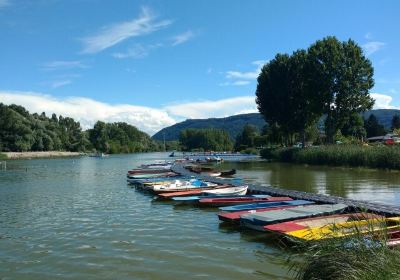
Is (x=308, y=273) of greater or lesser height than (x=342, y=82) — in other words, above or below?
below

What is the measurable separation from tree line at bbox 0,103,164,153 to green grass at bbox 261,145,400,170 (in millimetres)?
80210

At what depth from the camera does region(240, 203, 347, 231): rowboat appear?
14.9 meters

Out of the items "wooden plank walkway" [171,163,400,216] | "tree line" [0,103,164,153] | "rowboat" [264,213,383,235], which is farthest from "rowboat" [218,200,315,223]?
"tree line" [0,103,164,153]

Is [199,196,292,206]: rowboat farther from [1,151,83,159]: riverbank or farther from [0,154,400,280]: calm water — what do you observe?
[1,151,83,159]: riverbank

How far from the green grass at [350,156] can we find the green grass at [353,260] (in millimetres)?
36598

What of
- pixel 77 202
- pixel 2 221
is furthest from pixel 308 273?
pixel 77 202

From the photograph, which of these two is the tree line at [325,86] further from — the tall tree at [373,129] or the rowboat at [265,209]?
the tall tree at [373,129]

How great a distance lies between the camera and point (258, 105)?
75.8 metres

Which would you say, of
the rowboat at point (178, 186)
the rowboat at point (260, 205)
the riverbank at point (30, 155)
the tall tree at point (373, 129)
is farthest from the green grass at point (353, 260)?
the tall tree at point (373, 129)

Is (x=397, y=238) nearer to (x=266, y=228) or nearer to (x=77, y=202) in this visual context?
(x=266, y=228)

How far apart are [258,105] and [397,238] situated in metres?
65.1

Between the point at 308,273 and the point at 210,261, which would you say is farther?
the point at 210,261

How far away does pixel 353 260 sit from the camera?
7.18m

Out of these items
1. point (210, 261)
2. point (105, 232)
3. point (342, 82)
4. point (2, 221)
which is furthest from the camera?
point (342, 82)
